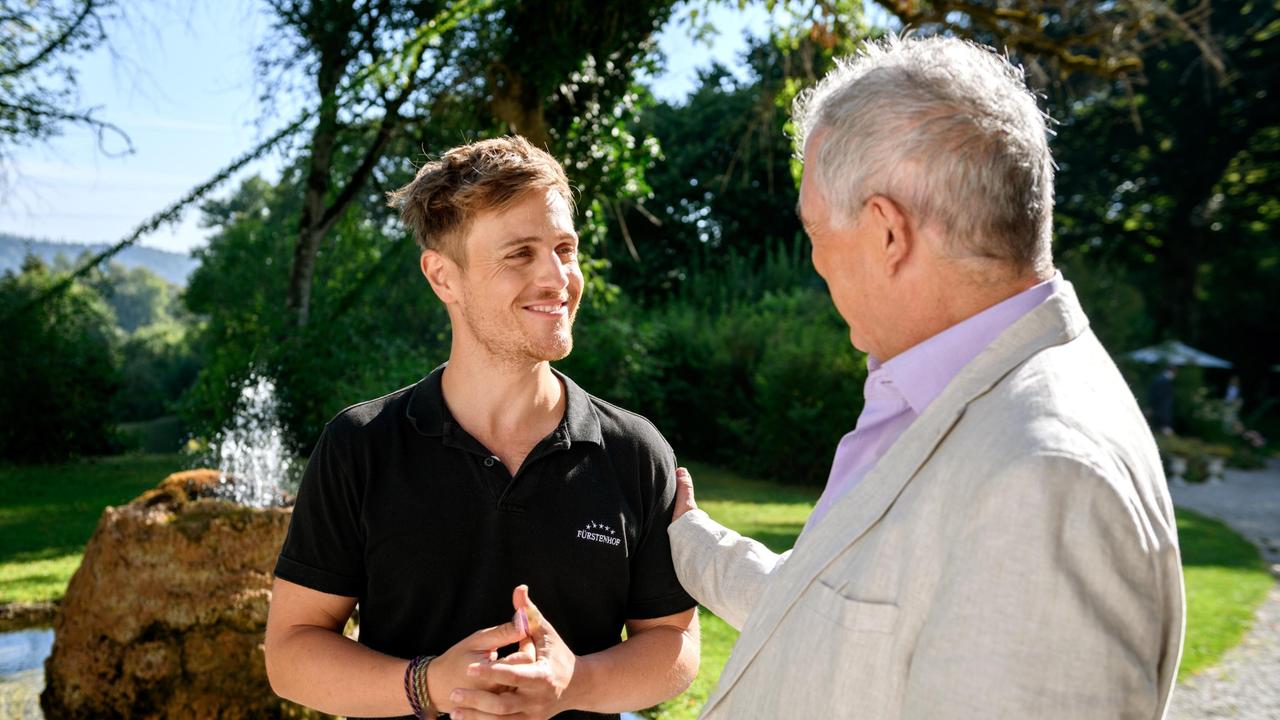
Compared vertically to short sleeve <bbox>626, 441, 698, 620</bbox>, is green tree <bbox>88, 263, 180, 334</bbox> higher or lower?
higher

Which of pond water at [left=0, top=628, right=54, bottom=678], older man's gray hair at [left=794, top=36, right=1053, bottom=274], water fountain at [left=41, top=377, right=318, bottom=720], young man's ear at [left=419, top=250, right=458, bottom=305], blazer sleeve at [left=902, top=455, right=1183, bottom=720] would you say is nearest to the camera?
blazer sleeve at [left=902, top=455, right=1183, bottom=720]

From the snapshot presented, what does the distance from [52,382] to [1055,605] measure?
15954mm

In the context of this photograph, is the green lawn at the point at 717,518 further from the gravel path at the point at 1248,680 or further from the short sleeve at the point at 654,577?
the short sleeve at the point at 654,577

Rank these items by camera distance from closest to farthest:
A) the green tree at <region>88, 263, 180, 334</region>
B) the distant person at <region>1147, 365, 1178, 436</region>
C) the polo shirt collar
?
1. the polo shirt collar
2. the distant person at <region>1147, 365, 1178, 436</region>
3. the green tree at <region>88, 263, 180, 334</region>

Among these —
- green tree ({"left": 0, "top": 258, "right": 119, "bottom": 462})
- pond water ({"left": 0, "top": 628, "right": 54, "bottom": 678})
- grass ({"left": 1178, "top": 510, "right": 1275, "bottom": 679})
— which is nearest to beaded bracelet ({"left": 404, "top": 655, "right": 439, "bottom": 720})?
pond water ({"left": 0, "top": 628, "right": 54, "bottom": 678})

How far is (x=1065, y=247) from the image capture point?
34531 millimetres

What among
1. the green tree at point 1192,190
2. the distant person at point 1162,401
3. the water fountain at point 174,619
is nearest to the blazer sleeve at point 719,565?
the water fountain at point 174,619

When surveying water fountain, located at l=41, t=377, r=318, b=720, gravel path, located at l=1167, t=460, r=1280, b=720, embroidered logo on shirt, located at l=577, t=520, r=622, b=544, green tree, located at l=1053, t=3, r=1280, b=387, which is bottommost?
gravel path, located at l=1167, t=460, r=1280, b=720

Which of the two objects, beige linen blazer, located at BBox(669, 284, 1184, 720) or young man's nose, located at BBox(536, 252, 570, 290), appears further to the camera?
young man's nose, located at BBox(536, 252, 570, 290)

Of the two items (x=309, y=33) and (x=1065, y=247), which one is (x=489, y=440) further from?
(x=1065, y=247)

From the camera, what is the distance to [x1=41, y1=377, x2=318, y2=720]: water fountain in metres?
4.74

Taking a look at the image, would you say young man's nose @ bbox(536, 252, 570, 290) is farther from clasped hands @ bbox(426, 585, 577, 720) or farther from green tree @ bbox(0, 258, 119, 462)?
green tree @ bbox(0, 258, 119, 462)

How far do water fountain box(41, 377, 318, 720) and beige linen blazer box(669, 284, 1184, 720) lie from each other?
3.79m

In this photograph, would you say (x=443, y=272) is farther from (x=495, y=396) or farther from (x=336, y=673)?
(x=336, y=673)
